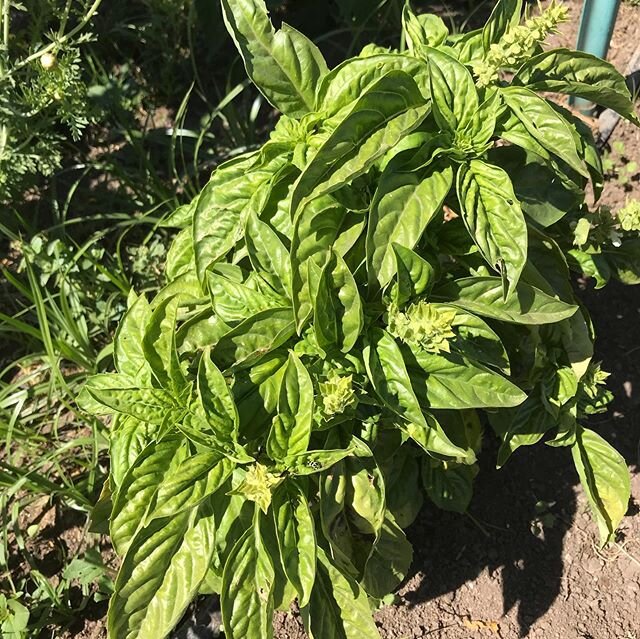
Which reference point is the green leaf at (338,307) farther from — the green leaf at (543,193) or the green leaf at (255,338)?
the green leaf at (543,193)

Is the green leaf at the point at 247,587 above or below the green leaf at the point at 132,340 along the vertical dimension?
below

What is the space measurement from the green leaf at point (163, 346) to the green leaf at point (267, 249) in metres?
0.19

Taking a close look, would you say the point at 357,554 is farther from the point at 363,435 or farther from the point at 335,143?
the point at 335,143

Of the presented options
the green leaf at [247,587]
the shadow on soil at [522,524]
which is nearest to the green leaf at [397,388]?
the green leaf at [247,587]

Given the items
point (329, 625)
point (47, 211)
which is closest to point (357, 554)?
point (329, 625)

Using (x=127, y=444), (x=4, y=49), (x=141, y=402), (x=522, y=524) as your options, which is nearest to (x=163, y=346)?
(x=141, y=402)

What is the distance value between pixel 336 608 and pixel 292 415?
570 millimetres

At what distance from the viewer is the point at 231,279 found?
147 cm

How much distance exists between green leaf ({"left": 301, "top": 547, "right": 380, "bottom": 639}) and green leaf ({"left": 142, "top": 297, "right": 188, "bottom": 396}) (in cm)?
52

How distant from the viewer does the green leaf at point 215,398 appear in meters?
1.26

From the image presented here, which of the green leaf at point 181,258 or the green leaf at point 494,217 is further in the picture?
the green leaf at point 181,258

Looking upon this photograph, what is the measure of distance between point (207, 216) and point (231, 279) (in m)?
0.16

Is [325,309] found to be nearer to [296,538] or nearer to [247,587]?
[296,538]

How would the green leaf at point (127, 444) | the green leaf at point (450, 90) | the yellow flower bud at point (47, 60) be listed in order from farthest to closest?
1. the yellow flower bud at point (47, 60)
2. the green leaf at point (127, 444)
3. the green leaf at point (450, 90)
